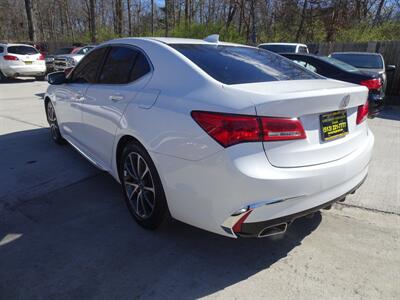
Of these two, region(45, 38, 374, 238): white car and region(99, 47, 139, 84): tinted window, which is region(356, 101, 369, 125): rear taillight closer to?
region(45, 38, 374, 238): white car

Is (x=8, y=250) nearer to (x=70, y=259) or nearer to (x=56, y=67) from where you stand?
(x=70, y=259)

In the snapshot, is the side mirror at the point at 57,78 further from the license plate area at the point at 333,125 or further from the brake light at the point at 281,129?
the license plate area at the point at 333,125

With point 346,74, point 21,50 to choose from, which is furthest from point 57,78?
point 21,50

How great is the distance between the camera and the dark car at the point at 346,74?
293 inches

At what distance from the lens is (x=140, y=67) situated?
318cm

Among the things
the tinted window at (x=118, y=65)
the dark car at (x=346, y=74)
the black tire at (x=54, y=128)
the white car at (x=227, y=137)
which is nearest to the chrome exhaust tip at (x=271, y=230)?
the white car at (x=227, y=137)

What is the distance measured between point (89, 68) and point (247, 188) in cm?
286

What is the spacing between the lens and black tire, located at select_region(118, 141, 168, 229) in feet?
9.23

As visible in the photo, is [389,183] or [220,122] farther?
[389,183]

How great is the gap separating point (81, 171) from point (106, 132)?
4.12 ft

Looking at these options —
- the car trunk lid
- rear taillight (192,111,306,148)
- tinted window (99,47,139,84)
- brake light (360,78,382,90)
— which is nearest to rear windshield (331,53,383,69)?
brake light (360,78,382,90)

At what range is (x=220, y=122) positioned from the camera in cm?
223

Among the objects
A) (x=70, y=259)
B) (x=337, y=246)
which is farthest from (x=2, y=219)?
(x=337, y=246)

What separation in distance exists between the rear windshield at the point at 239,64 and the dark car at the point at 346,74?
183 inches
